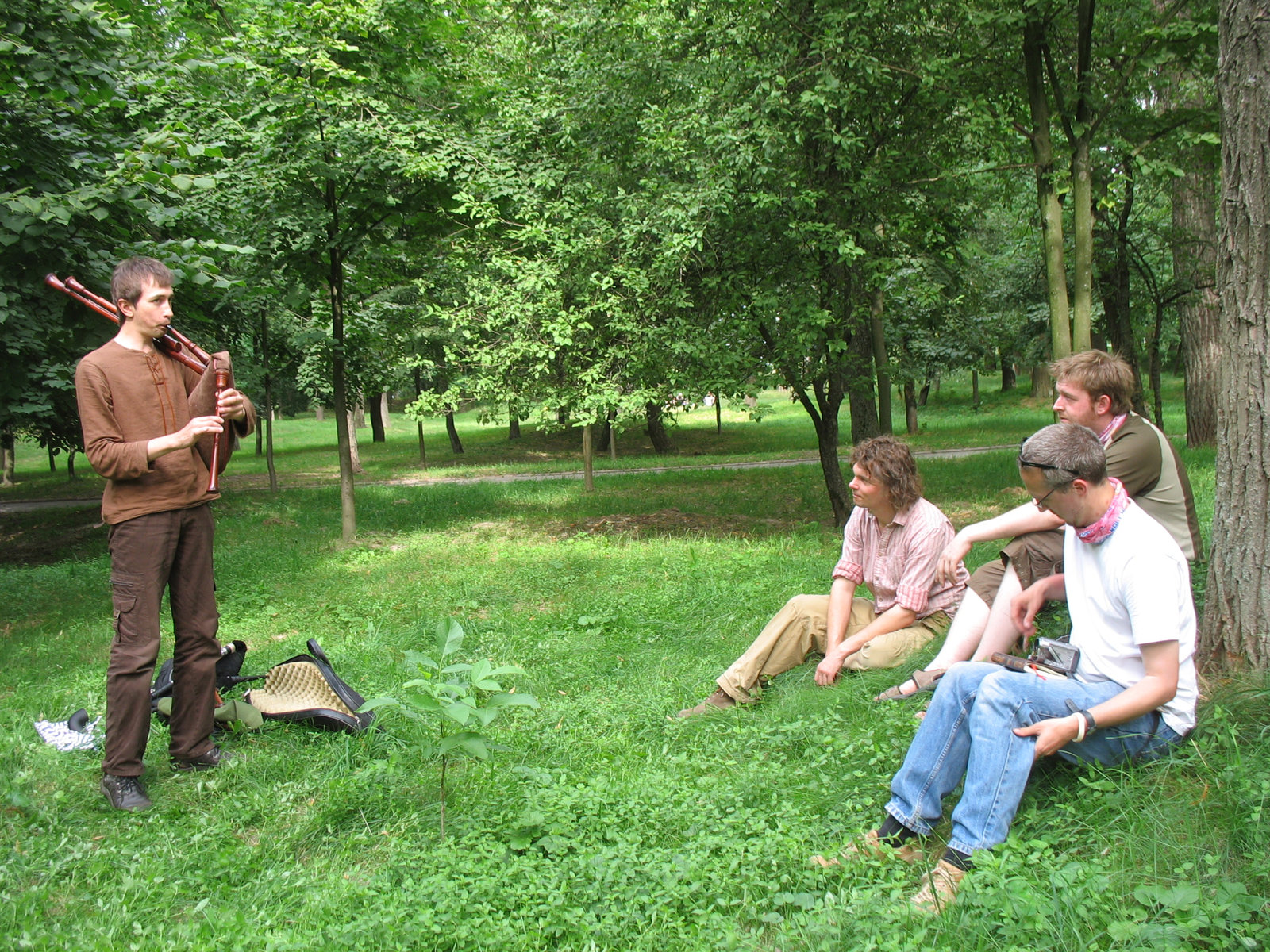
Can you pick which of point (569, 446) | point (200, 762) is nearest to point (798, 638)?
point (200, 762)

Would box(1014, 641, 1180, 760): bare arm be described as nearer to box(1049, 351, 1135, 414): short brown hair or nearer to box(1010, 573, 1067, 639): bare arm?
box(1010, 573, 1067, 639): bare arm

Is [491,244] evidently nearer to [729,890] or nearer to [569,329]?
[569,329]

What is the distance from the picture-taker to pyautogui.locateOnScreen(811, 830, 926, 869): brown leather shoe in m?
2.92

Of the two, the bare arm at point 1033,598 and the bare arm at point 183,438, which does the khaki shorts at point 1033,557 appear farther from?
the bare arm at point 183,438

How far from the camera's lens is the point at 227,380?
4082 millimetres

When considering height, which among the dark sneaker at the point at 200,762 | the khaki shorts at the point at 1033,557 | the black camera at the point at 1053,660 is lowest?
the dark sneaker at the point at 200,762

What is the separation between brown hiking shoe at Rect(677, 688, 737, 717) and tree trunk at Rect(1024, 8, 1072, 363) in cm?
489

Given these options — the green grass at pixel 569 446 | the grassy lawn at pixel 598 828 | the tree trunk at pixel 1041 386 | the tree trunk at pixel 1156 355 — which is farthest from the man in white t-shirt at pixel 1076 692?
the tree trunk at pixel 1041 386

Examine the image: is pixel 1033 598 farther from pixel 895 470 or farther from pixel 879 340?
pixel 879 340

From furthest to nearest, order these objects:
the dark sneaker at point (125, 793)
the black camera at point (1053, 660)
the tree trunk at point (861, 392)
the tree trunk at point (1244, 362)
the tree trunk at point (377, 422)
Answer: the tree trunk at point (377, 422), the tree trunk at point (861, 392), the dark sneaker at point (125, 793), the tree trunk at point (1244, 362), the black camera at point (1053, 660)

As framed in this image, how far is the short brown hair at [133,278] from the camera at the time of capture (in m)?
3.69

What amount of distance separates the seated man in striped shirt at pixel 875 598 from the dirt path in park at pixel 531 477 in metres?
13.6

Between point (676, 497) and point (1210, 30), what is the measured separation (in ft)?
30.2

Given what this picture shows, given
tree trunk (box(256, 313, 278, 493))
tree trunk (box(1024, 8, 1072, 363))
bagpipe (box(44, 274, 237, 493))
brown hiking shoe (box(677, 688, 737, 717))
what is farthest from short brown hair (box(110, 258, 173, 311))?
tree trunk (box(256, 313, 278, 493))
